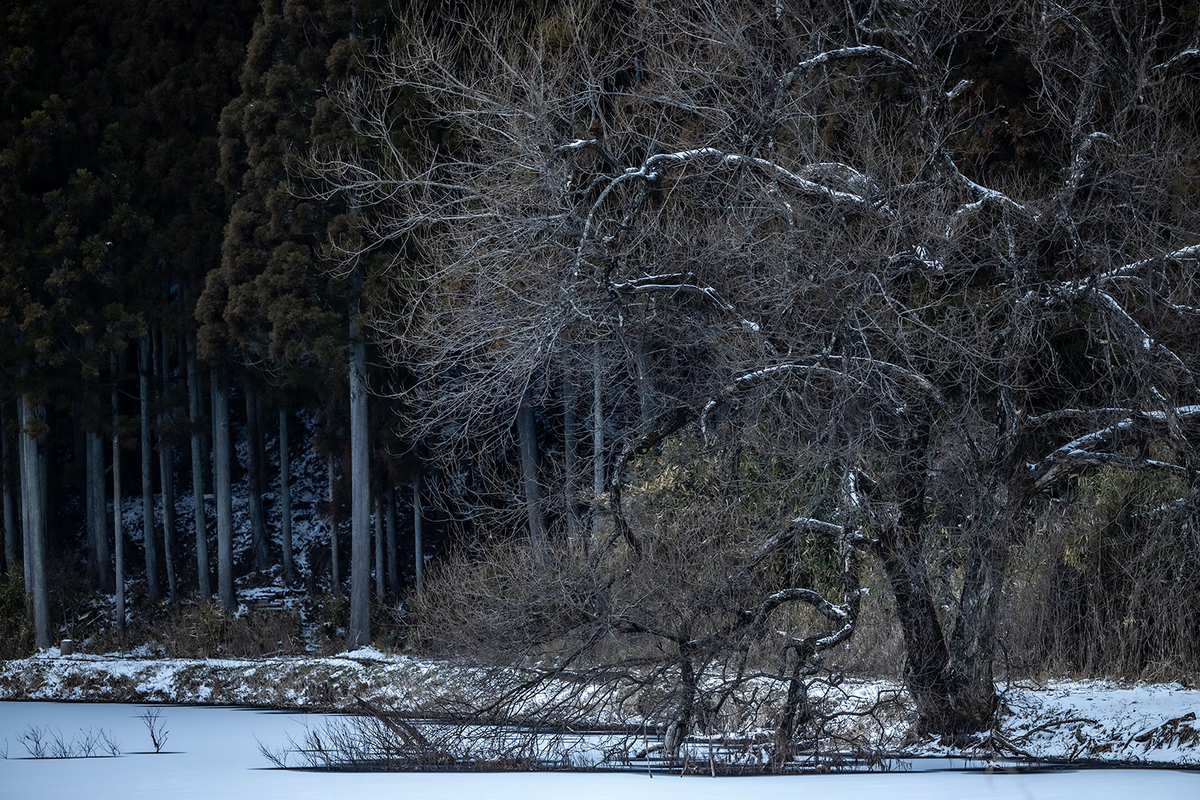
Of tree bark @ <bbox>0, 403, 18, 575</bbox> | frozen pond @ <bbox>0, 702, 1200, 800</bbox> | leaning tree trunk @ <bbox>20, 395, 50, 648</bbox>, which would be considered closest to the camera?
frozen pond @ <bbox>0, 702, 1200, 800</bbox>

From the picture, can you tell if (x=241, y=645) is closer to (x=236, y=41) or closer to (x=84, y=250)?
(x=84, y=250)

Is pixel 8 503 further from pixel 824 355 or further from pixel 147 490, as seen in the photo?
pixel 824 355

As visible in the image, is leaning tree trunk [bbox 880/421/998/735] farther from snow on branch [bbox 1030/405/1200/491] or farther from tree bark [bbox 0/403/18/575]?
tree bark [bbox 0/403/18/575]

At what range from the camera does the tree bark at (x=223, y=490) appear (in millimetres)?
24344

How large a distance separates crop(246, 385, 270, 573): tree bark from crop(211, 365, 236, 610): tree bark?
3028mm

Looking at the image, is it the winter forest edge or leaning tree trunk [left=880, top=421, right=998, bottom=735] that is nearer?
the winter forest edge

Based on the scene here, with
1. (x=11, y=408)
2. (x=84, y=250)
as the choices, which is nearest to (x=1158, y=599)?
(x=84, y=250)

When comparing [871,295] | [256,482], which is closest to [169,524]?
[256,482]

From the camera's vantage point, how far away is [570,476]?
1122 cm

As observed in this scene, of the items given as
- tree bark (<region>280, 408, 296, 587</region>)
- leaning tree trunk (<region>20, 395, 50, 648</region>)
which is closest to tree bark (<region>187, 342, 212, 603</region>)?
tree bark (<region>280, 408, 296, 587</region>)

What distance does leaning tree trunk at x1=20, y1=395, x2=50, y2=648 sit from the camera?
75.3ft

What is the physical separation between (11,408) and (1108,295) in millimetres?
24717

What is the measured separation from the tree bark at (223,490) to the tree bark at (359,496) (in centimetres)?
402

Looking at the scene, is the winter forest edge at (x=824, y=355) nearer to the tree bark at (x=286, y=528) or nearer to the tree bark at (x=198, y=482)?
the tree bark at (x=198, y=482)
